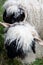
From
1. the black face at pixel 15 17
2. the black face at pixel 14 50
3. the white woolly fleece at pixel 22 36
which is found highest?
the black face at pixel 15 17

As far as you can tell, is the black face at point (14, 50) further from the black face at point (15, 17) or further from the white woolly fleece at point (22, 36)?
the black face at point (15, 17)

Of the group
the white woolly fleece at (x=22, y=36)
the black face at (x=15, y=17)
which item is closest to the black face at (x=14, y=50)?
the white woolly fleece at (x=22, y=36)

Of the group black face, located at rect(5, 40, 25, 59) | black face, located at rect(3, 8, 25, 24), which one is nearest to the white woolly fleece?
black face, located at rect(5, 40, 25, 59)

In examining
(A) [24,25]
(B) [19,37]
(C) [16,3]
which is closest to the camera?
(B) [19,37]

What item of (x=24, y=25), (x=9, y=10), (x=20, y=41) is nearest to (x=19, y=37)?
(x=20, y=41)

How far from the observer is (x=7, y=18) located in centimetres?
273

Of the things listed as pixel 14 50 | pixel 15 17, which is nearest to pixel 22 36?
pixel 14 50

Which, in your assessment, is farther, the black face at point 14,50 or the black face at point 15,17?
the black face at point 15,17

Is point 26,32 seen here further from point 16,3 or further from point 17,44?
point 16,3

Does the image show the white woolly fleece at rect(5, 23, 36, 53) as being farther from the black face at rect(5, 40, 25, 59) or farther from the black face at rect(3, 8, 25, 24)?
the black face at rect(3, 8, 25, 24)

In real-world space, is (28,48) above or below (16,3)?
below

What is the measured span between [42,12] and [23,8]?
0.20 meters

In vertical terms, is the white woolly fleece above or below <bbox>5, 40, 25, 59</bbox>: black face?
above

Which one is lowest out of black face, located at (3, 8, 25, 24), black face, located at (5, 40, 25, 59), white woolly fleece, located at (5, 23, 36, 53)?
black face, located at (5, 40, 25, 59)
